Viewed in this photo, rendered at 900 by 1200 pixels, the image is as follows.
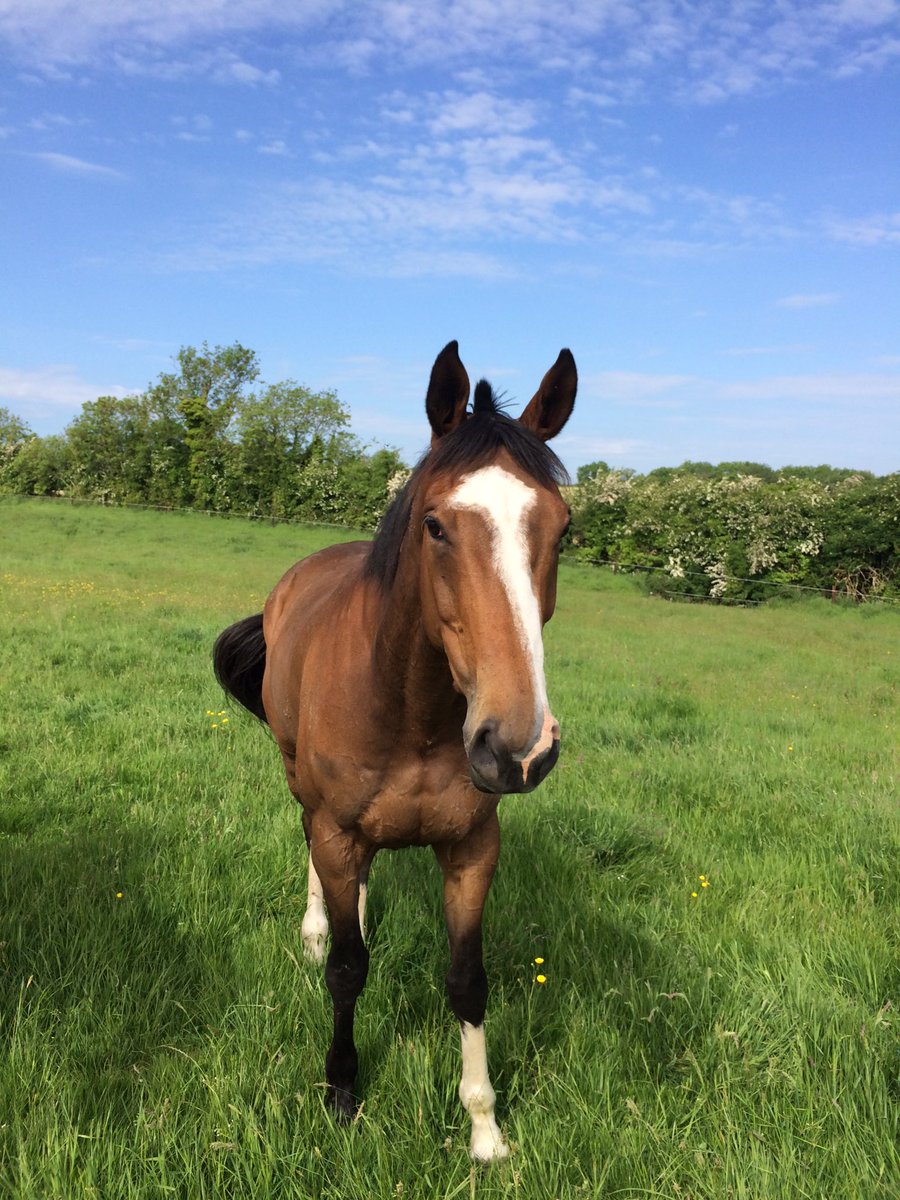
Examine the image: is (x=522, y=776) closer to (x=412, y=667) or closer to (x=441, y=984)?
(x=412, y=667)

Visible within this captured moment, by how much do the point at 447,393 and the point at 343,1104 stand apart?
2.28 m

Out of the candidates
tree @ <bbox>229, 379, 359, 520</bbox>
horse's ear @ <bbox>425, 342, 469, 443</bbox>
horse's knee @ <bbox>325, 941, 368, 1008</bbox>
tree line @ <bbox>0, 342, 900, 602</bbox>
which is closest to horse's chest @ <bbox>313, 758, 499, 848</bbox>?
horse's knee @ <bbox>325, 941, 368, 1008</bbox>

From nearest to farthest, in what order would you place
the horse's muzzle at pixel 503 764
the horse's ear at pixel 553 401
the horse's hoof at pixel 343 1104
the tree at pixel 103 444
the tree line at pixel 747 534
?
1. the horse's muzzle at pixel 503 764
2. the horse's ear at pixel 553 401
3. the horse's hoof at pixel 343 1104
4. the tree line at pixel 747 534
5. the tree at pixel 103 444

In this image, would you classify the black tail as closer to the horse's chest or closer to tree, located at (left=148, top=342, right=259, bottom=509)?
the horse's chest

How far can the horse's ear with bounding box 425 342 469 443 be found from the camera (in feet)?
6.64

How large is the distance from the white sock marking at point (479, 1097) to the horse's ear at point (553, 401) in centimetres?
199

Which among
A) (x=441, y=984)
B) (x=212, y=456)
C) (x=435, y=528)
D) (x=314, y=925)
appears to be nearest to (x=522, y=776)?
(x=435, y=528)

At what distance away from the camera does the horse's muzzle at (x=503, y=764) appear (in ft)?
5.08

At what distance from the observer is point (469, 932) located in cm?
245

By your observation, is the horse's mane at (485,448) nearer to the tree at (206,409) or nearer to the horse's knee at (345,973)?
the horse's knee at (345,973)

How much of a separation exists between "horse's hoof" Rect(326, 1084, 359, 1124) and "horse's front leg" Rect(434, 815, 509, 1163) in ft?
1.17

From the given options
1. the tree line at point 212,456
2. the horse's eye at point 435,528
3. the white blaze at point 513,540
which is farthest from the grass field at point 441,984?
the tree line at point 212,456

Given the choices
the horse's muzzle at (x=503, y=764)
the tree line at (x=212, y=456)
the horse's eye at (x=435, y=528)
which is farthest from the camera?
the tree line at (x=212, y=456)

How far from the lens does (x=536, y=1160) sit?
2.11 meters
